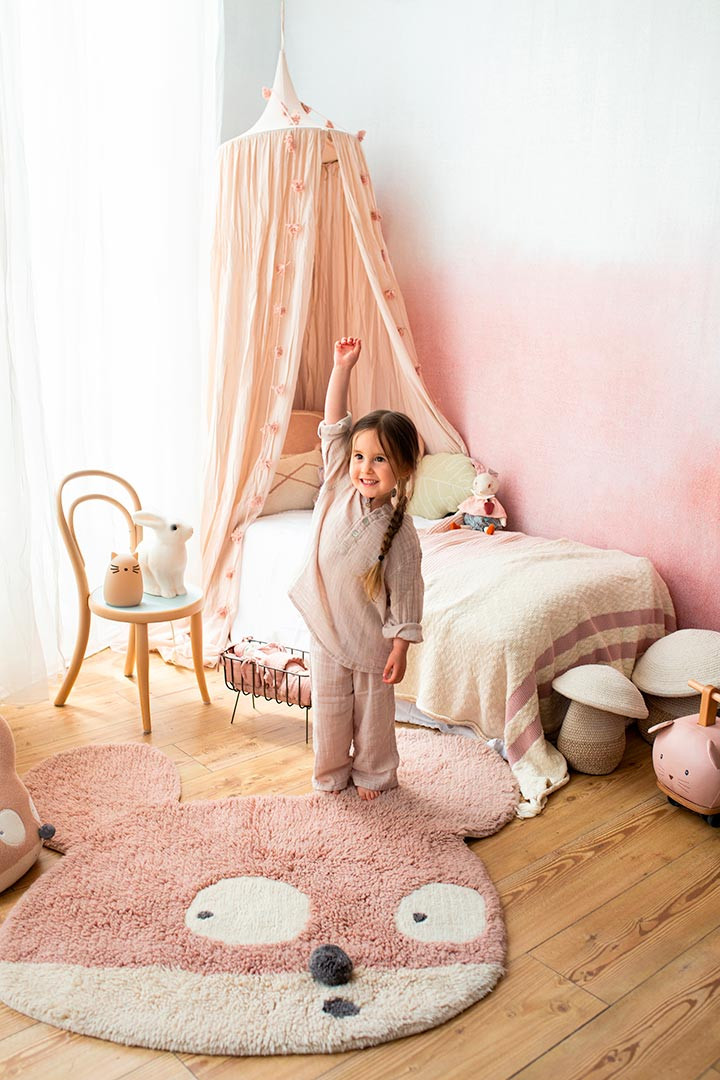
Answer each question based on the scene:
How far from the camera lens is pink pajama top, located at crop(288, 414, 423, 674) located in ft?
7.58

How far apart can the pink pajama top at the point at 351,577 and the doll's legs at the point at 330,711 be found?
0.05 meters

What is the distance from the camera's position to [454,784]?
2564mm

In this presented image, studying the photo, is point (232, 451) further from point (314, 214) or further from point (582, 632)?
point (582, 632)

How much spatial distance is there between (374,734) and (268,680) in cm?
55

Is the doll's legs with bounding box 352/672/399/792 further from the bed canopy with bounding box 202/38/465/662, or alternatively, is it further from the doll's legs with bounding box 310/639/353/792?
the bed canopy with bounding box 202/38/465/662

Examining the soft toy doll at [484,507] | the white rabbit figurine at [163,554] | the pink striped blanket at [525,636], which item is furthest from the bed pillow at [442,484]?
the white rabbit figurine at [163,554]

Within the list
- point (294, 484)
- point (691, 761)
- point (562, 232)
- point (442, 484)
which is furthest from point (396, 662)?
point (562, 232)

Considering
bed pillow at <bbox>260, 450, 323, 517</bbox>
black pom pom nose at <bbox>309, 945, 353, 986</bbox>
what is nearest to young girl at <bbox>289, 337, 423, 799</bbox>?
black pom pom nose at <bbox>309, 945, 353, 986</bbox>

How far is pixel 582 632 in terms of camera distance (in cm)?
286

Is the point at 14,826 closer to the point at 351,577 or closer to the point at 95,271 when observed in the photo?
the point at 351,577

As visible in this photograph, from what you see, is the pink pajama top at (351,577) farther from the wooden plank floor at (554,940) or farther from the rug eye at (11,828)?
the rug eye at (11,828)

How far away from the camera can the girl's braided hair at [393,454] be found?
221 cm

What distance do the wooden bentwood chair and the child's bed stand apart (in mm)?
423

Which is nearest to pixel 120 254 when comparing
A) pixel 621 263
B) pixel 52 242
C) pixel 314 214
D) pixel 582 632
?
pixel 52 242
